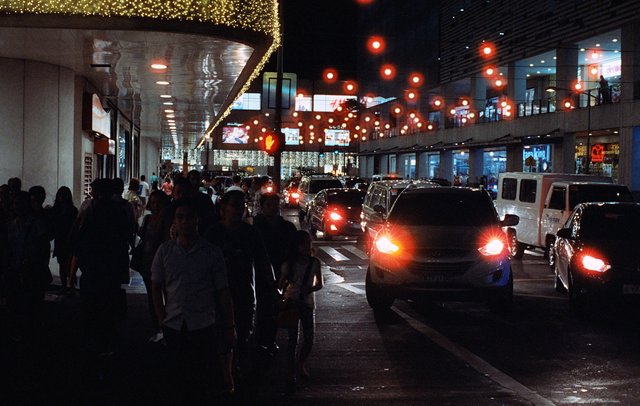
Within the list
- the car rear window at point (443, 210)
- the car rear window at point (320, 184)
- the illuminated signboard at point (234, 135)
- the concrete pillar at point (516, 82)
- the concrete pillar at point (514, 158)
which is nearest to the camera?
the car rear window at point (443, 210)

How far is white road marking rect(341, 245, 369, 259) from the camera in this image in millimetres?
21500

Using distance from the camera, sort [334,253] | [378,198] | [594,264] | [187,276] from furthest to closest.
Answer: [334,253] → [378,198] → [594,264] → [187,276]

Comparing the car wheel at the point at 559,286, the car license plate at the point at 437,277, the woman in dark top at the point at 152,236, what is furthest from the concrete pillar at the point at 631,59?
the woman in dark top at the point at 152,236

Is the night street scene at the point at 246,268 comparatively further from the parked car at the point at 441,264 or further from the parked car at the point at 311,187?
the parked car at the point at 311,187

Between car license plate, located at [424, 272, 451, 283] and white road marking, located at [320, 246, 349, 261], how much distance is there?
8.84 m

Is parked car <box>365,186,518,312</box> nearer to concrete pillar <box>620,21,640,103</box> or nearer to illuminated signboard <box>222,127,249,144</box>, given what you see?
concrete pillar <box>620,21,640,103</box>

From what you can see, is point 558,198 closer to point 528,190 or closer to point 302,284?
point 528,190

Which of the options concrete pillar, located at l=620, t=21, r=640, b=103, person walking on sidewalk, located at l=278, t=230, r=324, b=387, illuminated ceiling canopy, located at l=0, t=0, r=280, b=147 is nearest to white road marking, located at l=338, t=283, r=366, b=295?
illuminated ceiling canopy, located at l=0, t=0, r=280, b=147

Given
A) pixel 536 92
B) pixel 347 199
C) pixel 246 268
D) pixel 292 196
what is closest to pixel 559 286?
pixel 246 268

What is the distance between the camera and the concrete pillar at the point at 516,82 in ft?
162

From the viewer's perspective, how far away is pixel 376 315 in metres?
12.3

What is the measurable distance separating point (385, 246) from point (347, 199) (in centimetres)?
1414

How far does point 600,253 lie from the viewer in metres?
12.0

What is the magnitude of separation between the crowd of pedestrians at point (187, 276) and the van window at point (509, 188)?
40.5 ft
